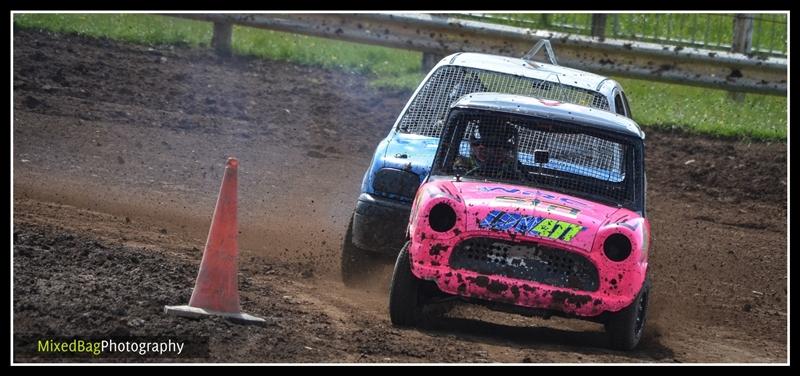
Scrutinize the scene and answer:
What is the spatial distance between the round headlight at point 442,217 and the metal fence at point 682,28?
10.2m

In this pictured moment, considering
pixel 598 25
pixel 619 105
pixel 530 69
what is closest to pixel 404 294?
pixel 530 69

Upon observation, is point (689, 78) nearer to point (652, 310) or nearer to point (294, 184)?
point (294, 184)

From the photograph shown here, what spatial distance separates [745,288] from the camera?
33.4 feet

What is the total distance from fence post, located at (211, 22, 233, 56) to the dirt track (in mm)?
230

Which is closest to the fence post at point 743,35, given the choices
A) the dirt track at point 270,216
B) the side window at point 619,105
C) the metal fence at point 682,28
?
the metal fence at point 682,28

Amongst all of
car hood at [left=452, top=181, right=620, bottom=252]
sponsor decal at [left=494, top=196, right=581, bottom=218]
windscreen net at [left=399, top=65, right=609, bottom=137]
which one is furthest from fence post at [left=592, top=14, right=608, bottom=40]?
Answer: sponsor decal at [left=494, top=196, right=581, bottom=218]

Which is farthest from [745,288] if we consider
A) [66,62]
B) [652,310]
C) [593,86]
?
[66,62]

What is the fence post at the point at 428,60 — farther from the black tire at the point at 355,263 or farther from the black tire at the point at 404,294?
the black tire at the point at 404,294

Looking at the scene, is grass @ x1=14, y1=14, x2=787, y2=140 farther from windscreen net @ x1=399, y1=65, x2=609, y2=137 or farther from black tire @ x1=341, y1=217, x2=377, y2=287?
black tire @ x1=341, y1=217, x2=377, y2=287

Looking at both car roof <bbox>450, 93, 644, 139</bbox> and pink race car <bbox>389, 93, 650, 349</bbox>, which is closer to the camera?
pink race car <bbox>389, 93, 650, 349</bbox>

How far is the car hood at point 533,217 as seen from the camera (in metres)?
7.24

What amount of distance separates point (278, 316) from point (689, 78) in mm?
9693

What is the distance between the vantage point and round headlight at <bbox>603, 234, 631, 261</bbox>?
7.32 m

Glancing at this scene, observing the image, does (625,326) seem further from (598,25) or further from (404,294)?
(598,25)
